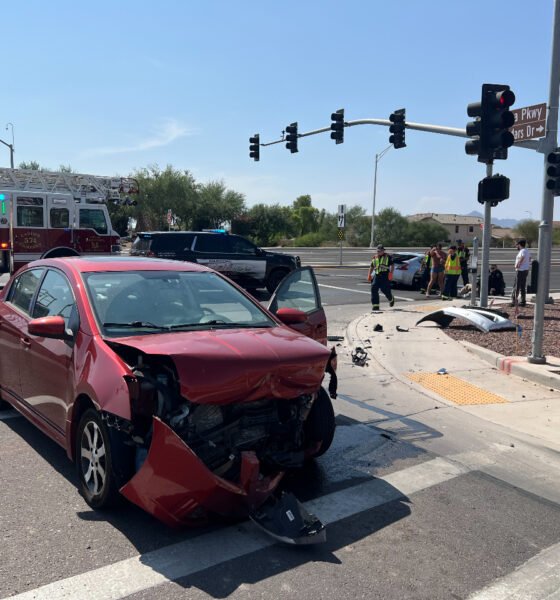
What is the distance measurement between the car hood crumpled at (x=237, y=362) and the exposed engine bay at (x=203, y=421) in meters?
0.12

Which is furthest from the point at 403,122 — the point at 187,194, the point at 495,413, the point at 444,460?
the point at 187,194

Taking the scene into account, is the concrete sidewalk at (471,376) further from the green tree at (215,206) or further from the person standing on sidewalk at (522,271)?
the green tree at (215,206)

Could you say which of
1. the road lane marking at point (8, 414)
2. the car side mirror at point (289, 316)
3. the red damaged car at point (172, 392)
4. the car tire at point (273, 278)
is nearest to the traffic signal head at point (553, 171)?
the car side mirror at point (289, 316)

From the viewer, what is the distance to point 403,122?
19.8 meters

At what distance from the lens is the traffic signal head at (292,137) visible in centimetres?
2670

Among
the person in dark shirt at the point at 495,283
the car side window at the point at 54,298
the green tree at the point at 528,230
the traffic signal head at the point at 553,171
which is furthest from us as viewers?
the green tree at the point at 528,230

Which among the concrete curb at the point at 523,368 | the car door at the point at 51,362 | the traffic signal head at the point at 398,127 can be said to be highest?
the traffic signal head at the point at 398,127

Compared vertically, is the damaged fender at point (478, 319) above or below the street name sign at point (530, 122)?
below

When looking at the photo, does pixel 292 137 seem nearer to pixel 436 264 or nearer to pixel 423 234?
pixel 436 264

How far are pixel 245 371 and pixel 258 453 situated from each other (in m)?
0.66

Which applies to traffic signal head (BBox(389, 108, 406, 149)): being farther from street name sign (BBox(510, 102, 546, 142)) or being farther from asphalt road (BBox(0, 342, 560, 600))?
asphalt road (BBox(0, 342, 560, 600))

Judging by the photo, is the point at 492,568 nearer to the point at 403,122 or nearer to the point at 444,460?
the point at 444,460

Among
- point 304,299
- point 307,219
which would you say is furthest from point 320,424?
point 307,219

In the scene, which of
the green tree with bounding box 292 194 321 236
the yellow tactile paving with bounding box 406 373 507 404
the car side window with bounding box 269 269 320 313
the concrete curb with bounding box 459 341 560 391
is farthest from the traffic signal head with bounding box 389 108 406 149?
the green tree with bounding box 292 194 321 236
